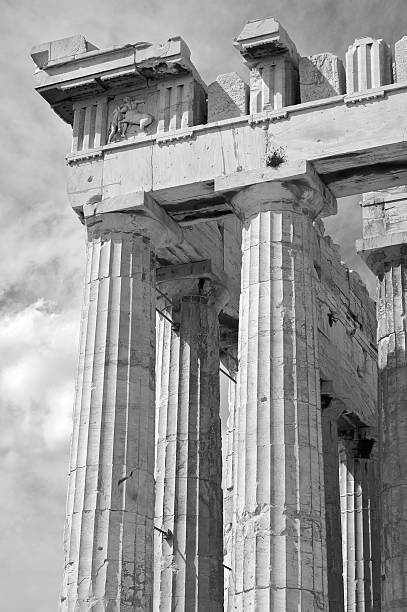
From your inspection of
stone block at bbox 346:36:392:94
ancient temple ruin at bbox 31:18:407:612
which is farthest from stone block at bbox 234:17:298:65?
stone block at bbox 346:36:392:94

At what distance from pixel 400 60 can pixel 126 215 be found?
25.6ft

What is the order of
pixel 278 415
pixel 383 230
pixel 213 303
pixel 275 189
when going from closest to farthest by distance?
pixel 278 415 < pixel 275 189 < pixel 383 230 < pixel 213 303

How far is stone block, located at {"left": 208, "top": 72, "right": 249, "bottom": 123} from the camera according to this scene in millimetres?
33406

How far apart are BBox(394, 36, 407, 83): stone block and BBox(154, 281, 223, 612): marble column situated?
8992 millimetres

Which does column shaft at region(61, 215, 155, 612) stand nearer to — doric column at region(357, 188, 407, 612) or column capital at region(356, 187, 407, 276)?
doric column at region(357, 188, 407, 612)

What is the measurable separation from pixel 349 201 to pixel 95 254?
22.6m

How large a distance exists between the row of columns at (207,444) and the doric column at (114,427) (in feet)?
0.11

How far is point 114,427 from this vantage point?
102 ft

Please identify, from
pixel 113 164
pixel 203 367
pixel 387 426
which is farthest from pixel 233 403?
pixel 113 164

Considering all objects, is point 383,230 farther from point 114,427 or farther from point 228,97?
point 114,427

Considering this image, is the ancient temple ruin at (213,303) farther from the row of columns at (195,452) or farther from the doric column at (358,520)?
the doric column at (358,520)

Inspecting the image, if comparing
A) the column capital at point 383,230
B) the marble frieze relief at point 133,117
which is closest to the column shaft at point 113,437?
the marble frieze relief at point 133,117

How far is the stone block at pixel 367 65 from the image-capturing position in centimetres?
3209

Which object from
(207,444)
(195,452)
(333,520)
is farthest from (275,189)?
(333,520)
